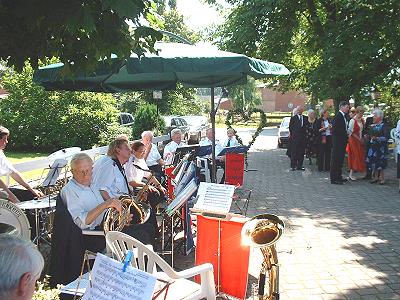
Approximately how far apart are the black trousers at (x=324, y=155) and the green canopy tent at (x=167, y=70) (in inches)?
210

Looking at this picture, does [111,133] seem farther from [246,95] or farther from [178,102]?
[246,95]

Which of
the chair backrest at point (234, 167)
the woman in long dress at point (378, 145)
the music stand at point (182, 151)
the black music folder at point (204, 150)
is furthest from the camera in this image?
the woman in long dress at point (378, 145)

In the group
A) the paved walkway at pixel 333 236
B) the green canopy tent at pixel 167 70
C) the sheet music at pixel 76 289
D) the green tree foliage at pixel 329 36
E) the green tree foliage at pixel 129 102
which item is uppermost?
the green tree foliage at pixel 329 36

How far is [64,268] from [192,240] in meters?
1.90

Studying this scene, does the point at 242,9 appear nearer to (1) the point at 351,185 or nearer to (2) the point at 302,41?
(2) the point at 302,41

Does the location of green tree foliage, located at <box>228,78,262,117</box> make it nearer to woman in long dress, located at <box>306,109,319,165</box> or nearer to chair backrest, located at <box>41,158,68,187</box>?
woman in long dress, located at <box>306,109,319,165</box>

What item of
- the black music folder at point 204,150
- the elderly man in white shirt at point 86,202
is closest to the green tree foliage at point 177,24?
the black music folder at point 204,150

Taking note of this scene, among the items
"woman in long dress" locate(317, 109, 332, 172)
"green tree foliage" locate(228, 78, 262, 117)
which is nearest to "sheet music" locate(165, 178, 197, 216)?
"woman in long dress" locate(317, 109, 332, 172)

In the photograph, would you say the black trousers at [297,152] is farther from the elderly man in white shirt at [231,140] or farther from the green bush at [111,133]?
the green bush at [111,133]

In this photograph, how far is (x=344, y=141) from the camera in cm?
988

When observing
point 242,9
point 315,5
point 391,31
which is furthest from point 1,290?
point 315,5

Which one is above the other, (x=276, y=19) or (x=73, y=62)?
(x=276, y=19)

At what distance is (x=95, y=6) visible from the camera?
2.63 metres

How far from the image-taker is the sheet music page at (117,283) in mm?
2236
